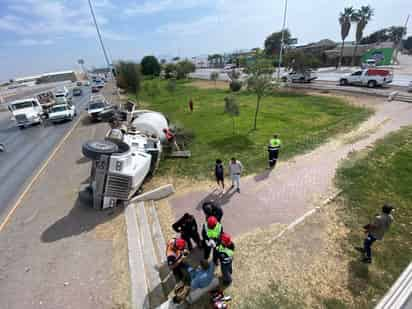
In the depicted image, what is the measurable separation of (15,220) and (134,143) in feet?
15.8

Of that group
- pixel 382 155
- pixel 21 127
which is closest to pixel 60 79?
pixel 21 127

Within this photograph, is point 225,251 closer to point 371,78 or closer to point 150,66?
point 371,78

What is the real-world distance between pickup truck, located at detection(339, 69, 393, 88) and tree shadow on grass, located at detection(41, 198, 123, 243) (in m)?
29.0

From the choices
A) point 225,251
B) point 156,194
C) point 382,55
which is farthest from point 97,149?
point 382,55

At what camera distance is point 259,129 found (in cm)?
1413

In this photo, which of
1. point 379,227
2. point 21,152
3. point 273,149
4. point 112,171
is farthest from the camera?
point 21,152

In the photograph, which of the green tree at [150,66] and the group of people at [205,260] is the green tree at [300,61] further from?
the green tree at [150,66]

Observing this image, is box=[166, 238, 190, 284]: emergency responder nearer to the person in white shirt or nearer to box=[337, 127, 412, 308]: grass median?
box=[337, 127, 412, 308]: grass median

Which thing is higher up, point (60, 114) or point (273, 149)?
point (273, 149)

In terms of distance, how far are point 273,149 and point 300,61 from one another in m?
24.9

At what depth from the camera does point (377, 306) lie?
3902 millimetres

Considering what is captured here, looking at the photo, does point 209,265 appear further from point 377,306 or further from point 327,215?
point 327,215

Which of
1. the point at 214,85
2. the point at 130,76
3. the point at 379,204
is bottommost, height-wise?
the point at 379,204

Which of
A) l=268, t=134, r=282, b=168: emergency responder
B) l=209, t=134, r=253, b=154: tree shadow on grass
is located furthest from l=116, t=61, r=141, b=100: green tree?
l=268, t=134, r=282, b=168: emergency responder
